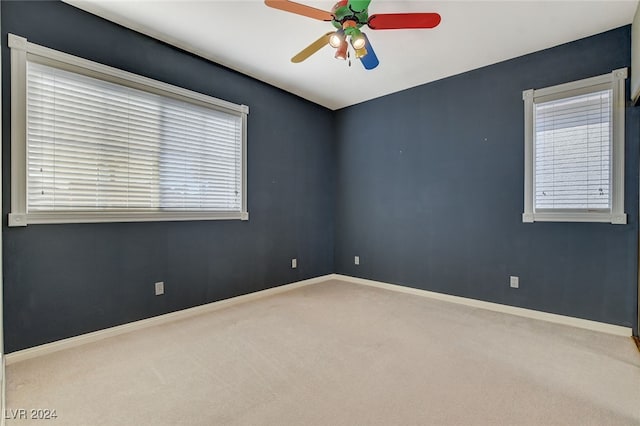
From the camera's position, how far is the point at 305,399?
5.85 feet

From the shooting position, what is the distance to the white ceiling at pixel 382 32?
96.4 inches

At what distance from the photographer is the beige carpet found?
1655 mm

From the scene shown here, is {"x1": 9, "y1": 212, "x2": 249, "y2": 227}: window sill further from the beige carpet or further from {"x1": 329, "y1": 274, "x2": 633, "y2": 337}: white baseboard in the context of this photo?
{"x1": 329, "y1": 274, "x2": 633, "y2": 337}: white baseboard

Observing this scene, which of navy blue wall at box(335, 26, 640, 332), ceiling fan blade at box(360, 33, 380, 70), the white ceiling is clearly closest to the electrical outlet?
navy blue wall at box(335, 26, 640, 332)

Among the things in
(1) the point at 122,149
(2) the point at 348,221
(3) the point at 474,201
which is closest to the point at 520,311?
(3) the point at 474,201

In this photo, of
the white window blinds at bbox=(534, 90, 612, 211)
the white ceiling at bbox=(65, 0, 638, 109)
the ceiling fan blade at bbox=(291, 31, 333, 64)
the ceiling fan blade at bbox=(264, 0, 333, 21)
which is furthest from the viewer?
the white window blinds at bbox=(534, 90, 612, 211)

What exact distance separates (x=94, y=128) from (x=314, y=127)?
9.49 feet

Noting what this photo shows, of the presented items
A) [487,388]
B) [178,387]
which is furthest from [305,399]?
[487,388]

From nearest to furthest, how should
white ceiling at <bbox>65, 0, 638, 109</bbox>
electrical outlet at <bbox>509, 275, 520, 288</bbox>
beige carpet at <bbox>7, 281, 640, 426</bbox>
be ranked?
beige carpet at <bbox>7, 281, 640, 426</bbox> → white ceiling at <bbox>65, 0, 638, 109</bbox> → electrical outlet at <bbox>509, 275, 520, 288</bbox>

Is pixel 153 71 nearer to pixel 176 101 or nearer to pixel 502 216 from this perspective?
pixel 176 101

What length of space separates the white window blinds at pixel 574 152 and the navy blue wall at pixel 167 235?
2.84 meters

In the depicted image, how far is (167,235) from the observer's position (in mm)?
3057

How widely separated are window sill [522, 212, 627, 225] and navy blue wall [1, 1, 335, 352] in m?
2.77

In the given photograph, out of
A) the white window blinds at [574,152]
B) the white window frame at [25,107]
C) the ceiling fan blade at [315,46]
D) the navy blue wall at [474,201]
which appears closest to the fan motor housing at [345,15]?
the ceiling fan blade at [315,46]
